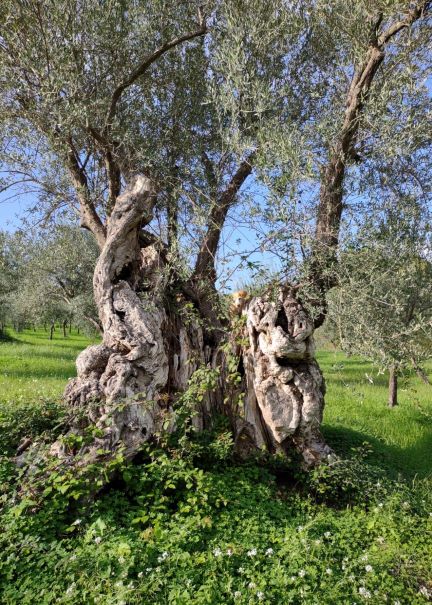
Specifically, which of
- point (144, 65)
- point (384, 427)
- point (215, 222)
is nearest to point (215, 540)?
point (215, 222)

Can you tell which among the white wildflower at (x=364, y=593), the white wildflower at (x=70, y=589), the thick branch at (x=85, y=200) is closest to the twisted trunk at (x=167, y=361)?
the thick branch at (x=85, y=200)

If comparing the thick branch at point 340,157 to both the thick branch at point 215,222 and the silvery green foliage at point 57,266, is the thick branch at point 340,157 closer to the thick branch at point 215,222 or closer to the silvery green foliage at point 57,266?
the thick branch at point 215,222

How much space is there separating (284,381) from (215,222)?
8.83ft

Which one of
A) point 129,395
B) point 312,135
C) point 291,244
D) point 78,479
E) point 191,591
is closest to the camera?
point 191,591

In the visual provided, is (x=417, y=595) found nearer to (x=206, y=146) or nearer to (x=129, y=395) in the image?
(x=129, y=395)

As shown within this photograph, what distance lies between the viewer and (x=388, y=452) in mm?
8359

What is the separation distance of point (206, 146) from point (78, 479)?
6.12 metres

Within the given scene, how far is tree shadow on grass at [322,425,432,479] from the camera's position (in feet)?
24.1

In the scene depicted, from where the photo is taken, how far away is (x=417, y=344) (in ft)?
19.1

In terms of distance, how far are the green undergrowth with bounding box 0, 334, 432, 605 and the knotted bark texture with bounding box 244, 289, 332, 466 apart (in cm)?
41

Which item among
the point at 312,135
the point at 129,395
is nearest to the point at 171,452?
the point at 129,395

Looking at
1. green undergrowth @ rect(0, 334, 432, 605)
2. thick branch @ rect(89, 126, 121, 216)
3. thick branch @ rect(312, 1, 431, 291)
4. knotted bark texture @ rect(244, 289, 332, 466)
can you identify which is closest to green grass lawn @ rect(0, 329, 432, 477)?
knotted bark texture @ rect(244, 289, 332, 466)

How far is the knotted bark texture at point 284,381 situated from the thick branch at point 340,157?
775 mm

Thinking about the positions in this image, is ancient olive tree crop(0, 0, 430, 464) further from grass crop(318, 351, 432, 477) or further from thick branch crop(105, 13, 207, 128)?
grass crop(318, 351, 432, 477)
